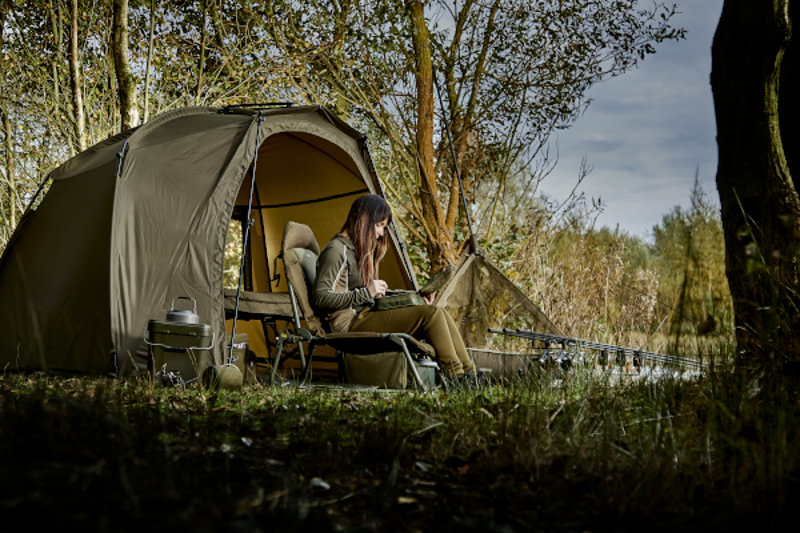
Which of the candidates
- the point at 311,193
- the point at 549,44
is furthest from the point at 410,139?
the point at 549,44

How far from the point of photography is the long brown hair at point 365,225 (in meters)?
4.39

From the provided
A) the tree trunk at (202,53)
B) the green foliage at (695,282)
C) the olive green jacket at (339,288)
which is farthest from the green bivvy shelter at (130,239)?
the tree trunk at (202,53)

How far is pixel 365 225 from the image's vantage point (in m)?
4.40

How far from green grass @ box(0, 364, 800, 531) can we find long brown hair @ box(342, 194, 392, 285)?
6.30ft

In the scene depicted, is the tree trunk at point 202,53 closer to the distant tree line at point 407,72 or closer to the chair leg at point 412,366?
the distant tree line at point 407,72

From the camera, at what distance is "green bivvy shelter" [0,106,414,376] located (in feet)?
14.4

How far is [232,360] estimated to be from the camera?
4.40m

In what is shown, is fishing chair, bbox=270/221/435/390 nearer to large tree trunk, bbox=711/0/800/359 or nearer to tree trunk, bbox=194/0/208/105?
large tree trunk, bbox=711/0/800/359

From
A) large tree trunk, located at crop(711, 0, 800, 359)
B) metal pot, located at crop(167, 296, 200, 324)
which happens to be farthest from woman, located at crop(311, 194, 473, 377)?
large tree trunk, located at crop(711, 0, 800, 359)

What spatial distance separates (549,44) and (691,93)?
4.20 m

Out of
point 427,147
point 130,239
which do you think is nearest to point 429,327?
point 130,239

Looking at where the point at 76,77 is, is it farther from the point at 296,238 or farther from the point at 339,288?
the point at 339,288

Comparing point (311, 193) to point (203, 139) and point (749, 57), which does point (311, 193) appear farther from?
point (749, 57)

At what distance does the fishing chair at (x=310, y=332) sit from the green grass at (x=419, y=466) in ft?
4.31
